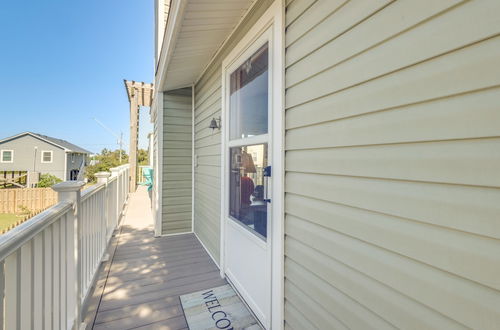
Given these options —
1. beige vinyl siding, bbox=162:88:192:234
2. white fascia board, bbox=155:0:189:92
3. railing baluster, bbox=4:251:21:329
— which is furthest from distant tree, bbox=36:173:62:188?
railing baluster, bbox=4:251:21:329

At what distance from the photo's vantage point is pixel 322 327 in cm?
124

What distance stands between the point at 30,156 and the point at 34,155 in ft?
1.04

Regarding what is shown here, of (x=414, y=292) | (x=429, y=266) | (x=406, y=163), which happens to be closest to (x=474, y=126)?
(x=406, y=163)

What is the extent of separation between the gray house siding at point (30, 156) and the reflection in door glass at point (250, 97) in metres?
23.2

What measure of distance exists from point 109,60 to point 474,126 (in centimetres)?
3413

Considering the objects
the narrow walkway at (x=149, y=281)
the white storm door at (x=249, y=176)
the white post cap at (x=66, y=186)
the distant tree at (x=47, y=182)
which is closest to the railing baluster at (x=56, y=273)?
the white post cap at (x=66, y=186)

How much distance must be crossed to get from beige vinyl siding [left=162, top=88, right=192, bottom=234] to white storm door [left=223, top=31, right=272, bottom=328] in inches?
67.3

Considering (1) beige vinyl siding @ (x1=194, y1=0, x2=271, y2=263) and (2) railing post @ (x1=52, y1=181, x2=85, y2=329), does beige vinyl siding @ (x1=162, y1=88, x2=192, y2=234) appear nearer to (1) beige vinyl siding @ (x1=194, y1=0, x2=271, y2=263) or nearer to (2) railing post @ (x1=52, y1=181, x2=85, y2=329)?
(1) beige vinyl siding @ (x1=194, y1=0, x2=271, y2=263)

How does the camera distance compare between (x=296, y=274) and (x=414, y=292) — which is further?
(x=296, y=274)

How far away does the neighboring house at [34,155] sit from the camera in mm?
19406

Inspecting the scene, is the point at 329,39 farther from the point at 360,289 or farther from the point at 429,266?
the point at 360,289

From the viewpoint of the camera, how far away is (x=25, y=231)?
96 cm

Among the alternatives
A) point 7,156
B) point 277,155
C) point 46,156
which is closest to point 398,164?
point 277,155

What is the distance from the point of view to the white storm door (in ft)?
5.94
